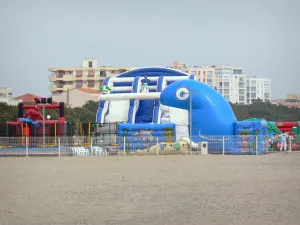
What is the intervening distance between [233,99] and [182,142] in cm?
11710

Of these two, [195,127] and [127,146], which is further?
[195,127]

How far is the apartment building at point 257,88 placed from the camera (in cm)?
16000

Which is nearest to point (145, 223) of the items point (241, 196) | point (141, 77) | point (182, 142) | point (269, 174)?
point (241, 196)

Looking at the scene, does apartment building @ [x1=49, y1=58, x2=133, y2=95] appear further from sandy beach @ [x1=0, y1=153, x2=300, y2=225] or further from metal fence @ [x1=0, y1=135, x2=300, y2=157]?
sandy beach @ [x1=0, y1=153, x2=300, y2=225]

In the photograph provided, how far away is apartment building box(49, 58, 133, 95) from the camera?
11400cm

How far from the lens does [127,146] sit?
31.7 meters

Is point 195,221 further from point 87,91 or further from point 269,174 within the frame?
point 87,91

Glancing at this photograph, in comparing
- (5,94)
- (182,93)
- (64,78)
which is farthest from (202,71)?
(182,93)

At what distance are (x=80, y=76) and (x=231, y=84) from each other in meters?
44.4

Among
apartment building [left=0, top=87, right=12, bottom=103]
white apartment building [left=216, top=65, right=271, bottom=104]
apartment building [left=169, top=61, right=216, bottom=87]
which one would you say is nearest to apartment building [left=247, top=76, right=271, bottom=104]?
white apartment building [left=216, top=65, right=271, bottom=104]

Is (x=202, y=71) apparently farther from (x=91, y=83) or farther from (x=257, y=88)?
(x=257, y=88)

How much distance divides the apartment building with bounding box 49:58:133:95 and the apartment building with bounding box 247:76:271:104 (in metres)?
53.2

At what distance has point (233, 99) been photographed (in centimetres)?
14725

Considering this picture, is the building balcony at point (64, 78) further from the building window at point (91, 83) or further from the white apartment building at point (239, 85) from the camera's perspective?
the white apartment building at point (239, 85)
